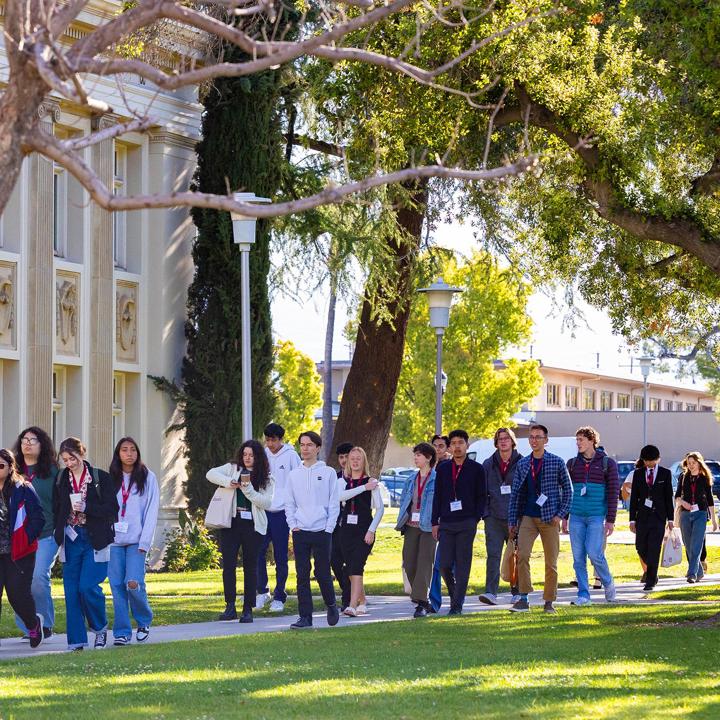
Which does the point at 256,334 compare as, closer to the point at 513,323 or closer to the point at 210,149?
the point at 210,149

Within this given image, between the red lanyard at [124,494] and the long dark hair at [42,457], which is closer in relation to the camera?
the red lanyard at [124,494]

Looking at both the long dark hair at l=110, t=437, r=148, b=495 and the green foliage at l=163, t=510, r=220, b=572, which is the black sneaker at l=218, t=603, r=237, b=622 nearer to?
the long dark hair at l=110, t=437, r=148, b=495

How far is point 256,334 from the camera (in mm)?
27250

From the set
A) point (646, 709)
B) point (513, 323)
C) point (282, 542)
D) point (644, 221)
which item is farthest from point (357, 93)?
point (513, 323)

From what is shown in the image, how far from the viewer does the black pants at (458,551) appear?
1750 cm

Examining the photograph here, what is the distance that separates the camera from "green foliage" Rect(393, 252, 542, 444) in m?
60.9

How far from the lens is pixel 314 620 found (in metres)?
17.1

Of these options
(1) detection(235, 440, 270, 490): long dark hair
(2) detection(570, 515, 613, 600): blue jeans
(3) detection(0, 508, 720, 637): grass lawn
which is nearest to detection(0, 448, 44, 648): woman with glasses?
(3) detection(0, 508, 720, 637): grass lawn

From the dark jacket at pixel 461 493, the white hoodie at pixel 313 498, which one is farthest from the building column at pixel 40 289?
the white hoodie at pixel 313 498

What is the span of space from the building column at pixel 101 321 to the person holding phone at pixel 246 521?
902cm

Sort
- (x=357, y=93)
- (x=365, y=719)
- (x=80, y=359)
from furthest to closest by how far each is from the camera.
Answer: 1. (x=80, y=359)
2. (x=357, y=93)
3. (x=365, y=719)

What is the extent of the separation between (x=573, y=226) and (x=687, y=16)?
4420 mm

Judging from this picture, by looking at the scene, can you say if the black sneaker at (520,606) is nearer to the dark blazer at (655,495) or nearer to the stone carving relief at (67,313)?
the dark blazer at (655,495)

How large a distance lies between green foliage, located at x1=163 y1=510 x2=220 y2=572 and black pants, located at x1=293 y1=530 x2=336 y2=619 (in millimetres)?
9973
